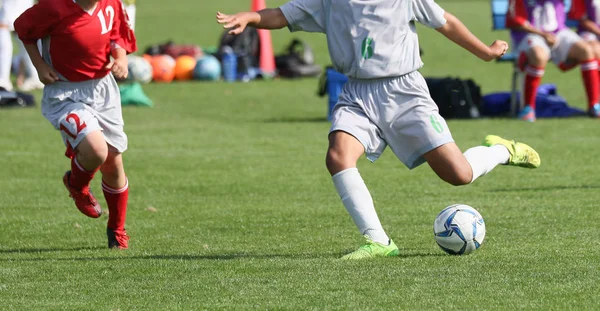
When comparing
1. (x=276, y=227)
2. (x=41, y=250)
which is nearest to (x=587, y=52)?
(x=276, y=227)

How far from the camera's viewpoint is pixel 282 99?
18094 mm

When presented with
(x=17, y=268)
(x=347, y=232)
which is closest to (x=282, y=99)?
(x=347, y=232)

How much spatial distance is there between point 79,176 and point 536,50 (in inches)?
337

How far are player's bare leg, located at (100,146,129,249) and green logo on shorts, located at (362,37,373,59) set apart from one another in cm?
175

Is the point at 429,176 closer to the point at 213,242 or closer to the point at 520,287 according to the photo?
the point at 213,242

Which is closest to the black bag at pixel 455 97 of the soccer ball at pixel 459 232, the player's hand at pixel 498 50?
the player's hand at pixel 498 50

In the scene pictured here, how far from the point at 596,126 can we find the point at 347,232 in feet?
22.8

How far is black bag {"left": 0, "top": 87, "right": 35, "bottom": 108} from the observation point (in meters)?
16.7

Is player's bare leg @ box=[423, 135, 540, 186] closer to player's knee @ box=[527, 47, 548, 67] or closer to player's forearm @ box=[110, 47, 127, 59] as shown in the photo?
player's forearm @ box=[110, 47, 127, 59]

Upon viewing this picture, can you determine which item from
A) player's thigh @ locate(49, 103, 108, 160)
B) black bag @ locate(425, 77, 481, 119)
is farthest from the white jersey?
black bag @ locate(425, 77, 481, 119)

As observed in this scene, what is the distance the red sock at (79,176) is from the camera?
701 centimetres

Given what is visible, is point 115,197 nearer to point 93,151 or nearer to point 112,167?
point 112,167

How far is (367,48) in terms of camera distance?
21.4ft

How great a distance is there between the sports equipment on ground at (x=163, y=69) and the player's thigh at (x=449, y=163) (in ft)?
50.5
